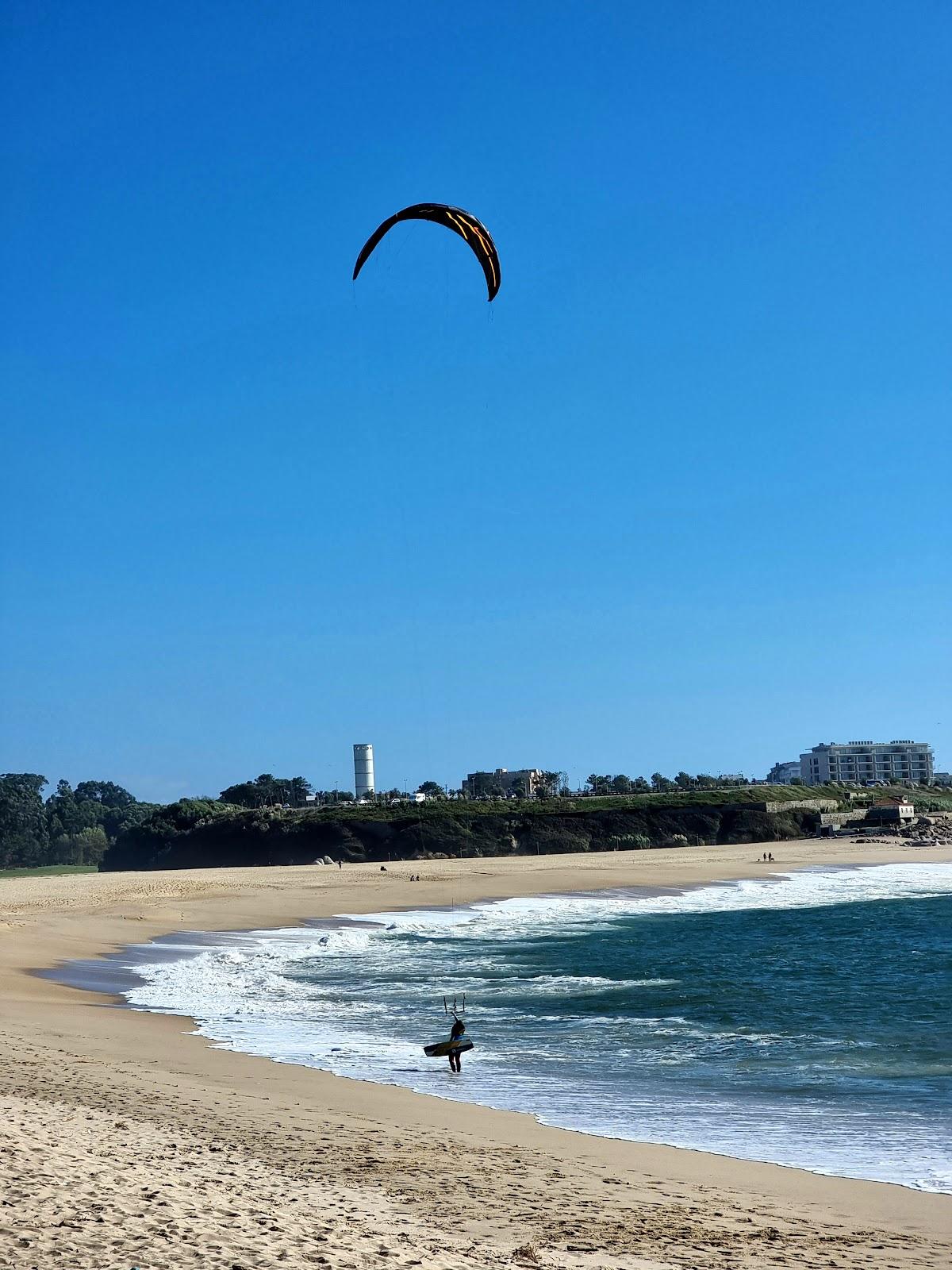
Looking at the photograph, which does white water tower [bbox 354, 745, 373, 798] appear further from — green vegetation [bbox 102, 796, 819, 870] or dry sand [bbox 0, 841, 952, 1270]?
dry sand [bbox 0, 841, 952, 1270]

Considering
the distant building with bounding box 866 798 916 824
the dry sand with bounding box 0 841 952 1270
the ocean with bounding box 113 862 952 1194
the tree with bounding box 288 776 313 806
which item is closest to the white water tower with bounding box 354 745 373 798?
the tree with bounding box 288 776 313 806

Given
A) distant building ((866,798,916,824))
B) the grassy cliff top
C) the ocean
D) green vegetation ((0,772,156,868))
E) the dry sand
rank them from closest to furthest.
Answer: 1. the dry sand
2. the ocean
3. the grassy cliff top
4. distant building ((866,798,916,824))
5. green vegetation ((0,772,156,868))

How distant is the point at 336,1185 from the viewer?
30.3 ft

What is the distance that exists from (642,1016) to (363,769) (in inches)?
4504

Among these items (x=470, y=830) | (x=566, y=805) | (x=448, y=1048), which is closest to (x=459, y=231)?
(x=448, y=1048)

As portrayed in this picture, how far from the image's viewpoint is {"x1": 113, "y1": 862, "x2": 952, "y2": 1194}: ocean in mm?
12945

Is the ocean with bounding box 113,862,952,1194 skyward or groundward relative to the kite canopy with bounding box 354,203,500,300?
groundward

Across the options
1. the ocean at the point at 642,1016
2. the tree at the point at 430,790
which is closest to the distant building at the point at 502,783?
the tree at the point at 430,790

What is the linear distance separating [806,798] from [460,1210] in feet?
298

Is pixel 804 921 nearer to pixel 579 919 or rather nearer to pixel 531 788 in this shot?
pixel 579 919

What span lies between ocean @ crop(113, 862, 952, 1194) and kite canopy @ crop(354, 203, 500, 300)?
9882 mm

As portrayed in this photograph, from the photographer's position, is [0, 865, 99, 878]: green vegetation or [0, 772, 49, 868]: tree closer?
[0, 865, 99, 878]: green vegetation

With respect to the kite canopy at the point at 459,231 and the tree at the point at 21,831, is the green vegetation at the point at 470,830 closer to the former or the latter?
the tree at the point at 21,831

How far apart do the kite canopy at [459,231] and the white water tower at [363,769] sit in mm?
119504
